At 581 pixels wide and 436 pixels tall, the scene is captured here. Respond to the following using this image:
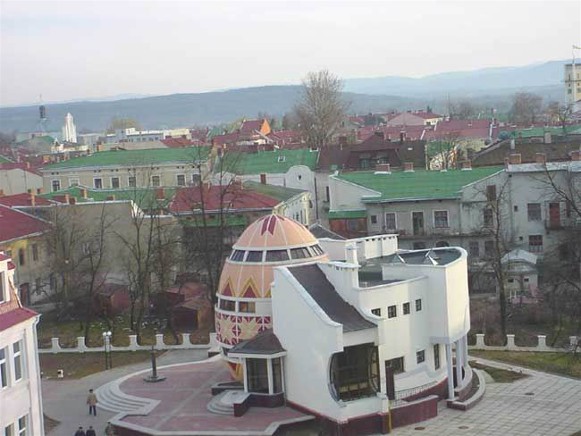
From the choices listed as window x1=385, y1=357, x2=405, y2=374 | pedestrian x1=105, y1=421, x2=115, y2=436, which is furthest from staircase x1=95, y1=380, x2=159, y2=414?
window x1=385, y1=357, x2=405, y2=374

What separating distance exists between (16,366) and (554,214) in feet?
133

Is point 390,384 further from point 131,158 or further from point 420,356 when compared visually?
point 131,158

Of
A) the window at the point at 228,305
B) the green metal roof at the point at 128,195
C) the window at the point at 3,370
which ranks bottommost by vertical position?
the window at the point at 228,305

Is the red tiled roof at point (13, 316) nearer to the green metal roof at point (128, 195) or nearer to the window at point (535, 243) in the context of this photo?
the green metal roof at point (128, 195)

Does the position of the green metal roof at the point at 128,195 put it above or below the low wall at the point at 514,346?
above

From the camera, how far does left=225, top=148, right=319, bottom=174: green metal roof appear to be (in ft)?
269

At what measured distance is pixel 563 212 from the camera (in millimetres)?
59250

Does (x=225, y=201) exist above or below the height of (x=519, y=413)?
above

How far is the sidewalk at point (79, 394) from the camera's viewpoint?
3622 centimetres

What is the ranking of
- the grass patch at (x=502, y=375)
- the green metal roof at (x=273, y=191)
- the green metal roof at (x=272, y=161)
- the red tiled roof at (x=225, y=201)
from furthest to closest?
the green metal roof at (x=272, y=161), the green metal roof at (x=273, y=191), the red tiled roof at (x=225, y=201), the grass patch at (x=502, y=375)

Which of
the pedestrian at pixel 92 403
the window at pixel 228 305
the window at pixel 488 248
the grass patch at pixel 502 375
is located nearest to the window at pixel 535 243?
the window at pixel 488 248

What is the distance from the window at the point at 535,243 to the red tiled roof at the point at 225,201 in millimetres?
16971

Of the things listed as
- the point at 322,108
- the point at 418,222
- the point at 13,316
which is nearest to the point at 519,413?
the point at 13,316

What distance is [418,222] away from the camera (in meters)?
61.8
